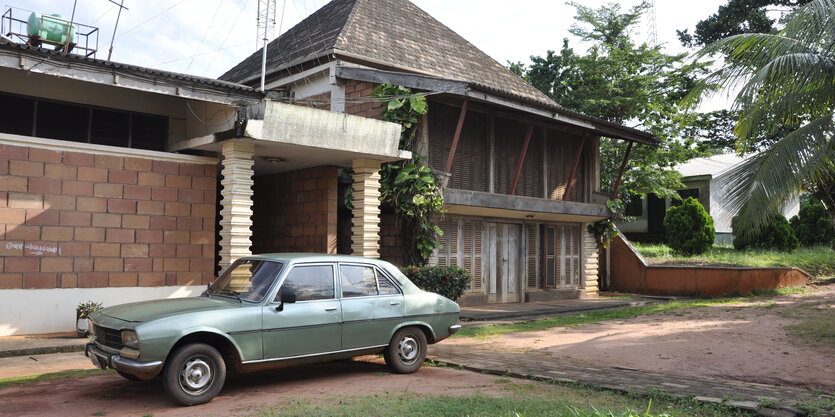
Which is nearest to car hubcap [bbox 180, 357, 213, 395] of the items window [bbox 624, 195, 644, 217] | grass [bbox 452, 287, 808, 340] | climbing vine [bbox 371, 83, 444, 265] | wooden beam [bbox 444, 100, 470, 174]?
grass [bbox 452, 287, 808, 340]

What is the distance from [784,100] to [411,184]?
7485mm

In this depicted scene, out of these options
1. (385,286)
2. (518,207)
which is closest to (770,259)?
(518,207)

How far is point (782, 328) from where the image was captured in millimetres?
12539

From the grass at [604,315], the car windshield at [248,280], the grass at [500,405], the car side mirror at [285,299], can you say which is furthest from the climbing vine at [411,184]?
the grass at [500,405]

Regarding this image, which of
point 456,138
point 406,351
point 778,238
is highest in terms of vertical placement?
point 456,138

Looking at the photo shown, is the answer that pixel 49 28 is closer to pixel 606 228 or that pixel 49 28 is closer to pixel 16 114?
pixel 16 114

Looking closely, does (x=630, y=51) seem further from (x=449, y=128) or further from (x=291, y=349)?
(x=291, y=349)

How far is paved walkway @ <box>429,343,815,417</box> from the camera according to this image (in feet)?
20.9

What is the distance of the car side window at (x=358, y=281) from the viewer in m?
7.82

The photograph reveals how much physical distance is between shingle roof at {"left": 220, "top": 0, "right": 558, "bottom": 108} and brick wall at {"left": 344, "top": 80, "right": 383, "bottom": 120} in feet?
3.04

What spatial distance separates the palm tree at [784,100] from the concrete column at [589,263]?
27.5 ft

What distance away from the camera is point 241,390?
7.13 m

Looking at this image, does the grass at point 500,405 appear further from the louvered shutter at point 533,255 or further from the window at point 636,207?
the window at point 636,207

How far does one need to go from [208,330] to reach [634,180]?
22.4 metres
